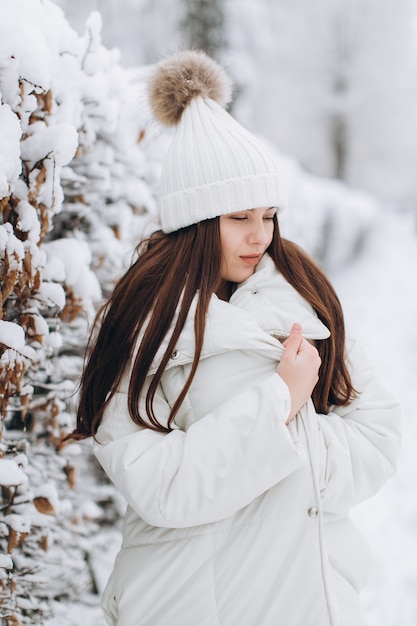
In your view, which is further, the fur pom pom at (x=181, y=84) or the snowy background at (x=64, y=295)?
the fur pom pom at (x=181, y=84)

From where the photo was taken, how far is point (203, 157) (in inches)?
63.7

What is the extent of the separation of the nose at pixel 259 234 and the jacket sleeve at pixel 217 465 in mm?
454

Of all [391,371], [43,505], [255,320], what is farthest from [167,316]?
[391,371]

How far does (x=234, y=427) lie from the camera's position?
137cm

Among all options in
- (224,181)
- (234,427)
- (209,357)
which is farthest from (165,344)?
(224,181)

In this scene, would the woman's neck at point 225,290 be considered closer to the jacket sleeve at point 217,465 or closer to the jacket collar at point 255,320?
the jacket collar at point 255,320

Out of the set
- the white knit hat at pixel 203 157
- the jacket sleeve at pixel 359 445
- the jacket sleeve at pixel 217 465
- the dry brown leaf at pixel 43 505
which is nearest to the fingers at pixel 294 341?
the jacket sleeve at pixel 217 465

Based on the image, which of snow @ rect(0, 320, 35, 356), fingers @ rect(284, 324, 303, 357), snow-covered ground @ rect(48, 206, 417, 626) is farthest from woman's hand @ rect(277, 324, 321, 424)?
snow @ rect(0, 320, 35, 356)

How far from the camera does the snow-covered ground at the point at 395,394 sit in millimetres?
2891

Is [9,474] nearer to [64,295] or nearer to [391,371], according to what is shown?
[64,295]

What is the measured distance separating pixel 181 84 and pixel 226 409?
1.03 m

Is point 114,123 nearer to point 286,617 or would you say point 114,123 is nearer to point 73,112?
point 73,112

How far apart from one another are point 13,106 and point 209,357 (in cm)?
85

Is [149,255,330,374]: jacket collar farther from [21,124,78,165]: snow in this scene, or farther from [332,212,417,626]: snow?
[21,124,78,165]: snow
